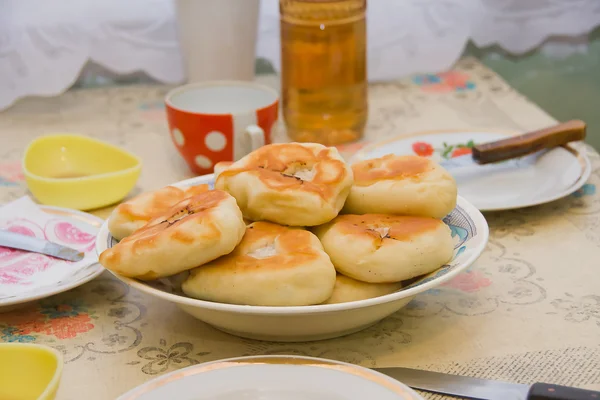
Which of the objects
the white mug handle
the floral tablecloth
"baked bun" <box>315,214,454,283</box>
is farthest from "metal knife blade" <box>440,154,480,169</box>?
"baked bun" <box>315,214,454,283</box>

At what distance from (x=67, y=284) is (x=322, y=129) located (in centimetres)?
54

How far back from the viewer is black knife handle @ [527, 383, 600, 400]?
516mm

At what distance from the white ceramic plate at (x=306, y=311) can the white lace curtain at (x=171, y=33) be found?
2.51ft

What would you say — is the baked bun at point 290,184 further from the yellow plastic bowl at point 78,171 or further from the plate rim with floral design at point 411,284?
the yellow plastic bowl at point 78,171

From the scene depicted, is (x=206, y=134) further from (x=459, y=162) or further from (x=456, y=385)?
(x=456, y=385)

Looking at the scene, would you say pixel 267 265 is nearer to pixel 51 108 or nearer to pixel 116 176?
pixel 116 176

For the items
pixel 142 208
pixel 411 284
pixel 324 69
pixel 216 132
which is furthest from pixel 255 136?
pixel 411 284

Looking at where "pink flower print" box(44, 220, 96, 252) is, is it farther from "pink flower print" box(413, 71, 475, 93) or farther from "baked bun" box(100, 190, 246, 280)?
"pink flower print" box(413, 71, 475, 93)

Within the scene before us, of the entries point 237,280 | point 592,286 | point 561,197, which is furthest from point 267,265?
point 561,197

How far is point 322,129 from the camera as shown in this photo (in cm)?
116

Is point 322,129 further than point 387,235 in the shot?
Yes

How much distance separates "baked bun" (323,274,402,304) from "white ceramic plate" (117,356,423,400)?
7cm

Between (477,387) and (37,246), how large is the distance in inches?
18.6

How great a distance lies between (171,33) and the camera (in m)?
1.43
